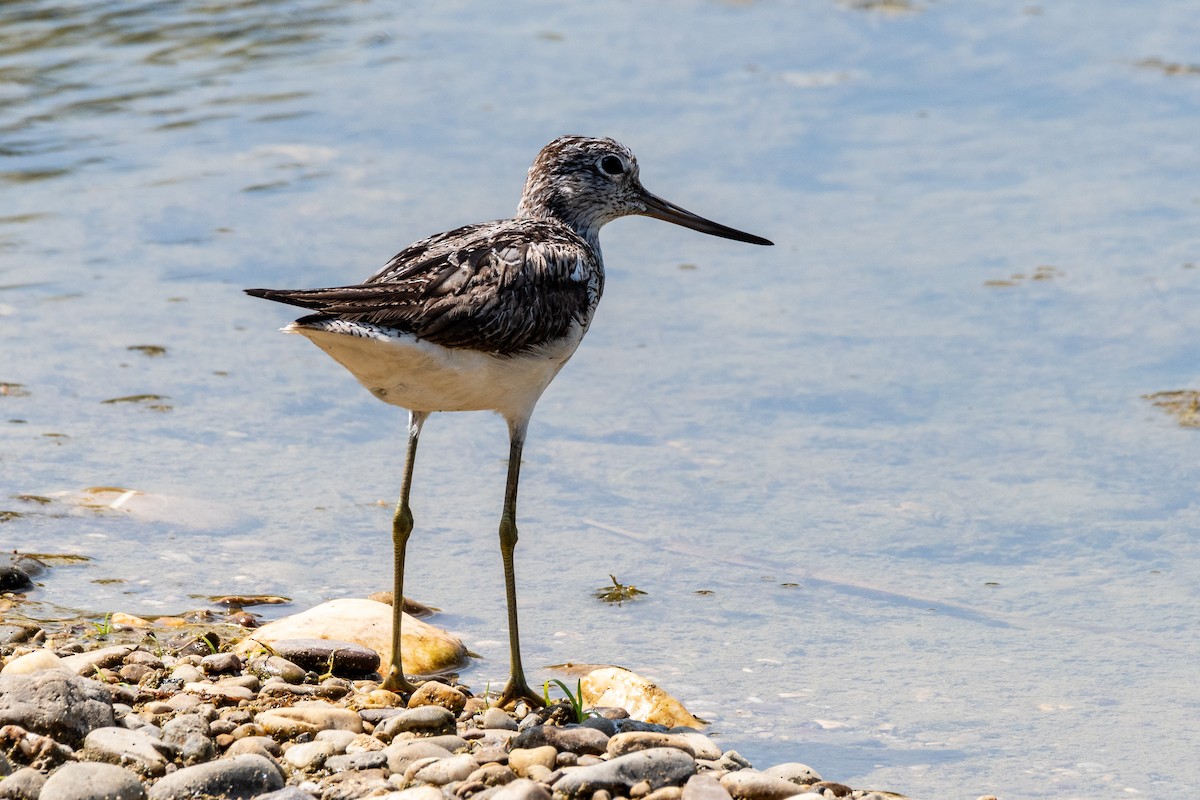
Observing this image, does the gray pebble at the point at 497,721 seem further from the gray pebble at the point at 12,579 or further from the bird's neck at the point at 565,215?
the gray pebble at the point at 12,579

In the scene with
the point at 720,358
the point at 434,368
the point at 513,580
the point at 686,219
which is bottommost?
the point at 720,358

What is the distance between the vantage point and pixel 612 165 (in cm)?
764

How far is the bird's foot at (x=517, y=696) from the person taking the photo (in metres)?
6.37

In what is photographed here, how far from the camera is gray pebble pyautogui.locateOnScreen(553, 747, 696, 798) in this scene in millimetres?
5184

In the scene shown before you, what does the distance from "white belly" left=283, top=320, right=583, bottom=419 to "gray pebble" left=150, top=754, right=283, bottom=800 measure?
1.48m

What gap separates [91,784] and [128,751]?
0.33m

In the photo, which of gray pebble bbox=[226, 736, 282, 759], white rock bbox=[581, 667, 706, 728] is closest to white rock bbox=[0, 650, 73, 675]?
gray pebble bbox=[226, 736, 282, 759]

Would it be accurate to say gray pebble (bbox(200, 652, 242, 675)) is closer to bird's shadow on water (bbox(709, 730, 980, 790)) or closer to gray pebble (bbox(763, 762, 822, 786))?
bird's shadow on water (bbox(709, 730, 980, 790))

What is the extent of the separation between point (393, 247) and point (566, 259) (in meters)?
5.02

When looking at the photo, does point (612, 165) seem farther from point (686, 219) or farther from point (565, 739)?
point (565, 739)

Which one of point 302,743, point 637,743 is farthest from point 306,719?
point 637,743

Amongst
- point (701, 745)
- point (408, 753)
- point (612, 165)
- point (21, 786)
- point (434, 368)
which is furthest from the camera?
point (612, 165)

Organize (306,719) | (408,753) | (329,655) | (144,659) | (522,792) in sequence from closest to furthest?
(522,792) → (408,753) → (306,719) → (144,659) → (329,655)

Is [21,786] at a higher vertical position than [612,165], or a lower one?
lower
